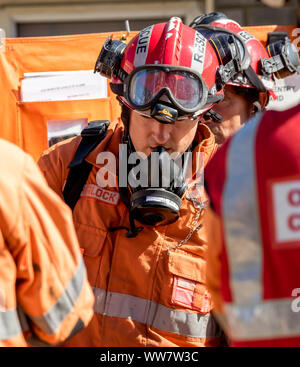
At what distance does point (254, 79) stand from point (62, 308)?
2.35 meters

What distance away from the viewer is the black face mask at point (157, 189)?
3.00m

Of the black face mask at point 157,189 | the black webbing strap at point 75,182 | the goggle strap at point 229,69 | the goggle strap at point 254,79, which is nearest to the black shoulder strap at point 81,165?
the black webbing strap at point 75,182

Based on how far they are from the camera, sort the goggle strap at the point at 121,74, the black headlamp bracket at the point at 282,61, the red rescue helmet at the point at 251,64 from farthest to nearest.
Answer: the black headlamp bracket at the point at 282,61
the red rescue helmet at the point at 251,64
the goggle strap at the point at 121,74

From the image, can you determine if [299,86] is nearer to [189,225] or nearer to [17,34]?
[189,225]

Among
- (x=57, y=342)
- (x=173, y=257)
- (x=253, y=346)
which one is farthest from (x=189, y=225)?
(x=253, y=346)

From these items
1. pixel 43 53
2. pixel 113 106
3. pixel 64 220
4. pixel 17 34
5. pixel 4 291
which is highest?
pixel 17 34

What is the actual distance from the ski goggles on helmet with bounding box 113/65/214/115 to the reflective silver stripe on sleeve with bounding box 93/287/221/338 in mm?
950

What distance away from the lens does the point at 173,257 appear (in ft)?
9.84

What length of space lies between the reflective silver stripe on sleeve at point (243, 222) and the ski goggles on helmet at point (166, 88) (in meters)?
1.43

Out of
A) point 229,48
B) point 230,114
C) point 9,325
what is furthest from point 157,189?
point 9,325

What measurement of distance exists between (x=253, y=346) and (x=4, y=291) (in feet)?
2.44

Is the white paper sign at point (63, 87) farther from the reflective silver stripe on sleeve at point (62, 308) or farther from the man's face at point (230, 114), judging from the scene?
the reflective silver stripe on sleeve at point (62, 308)

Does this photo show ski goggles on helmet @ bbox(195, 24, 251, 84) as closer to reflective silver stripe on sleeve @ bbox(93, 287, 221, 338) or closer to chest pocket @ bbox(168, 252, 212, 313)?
chest pocket @ bbox(168, 252, 212, 313)

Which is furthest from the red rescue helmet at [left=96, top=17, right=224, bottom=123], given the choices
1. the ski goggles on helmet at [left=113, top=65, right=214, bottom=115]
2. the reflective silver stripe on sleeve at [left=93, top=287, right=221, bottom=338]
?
the reflective silver stripe on sleeve at [left=93, top=287, right=221, bottom=338]
